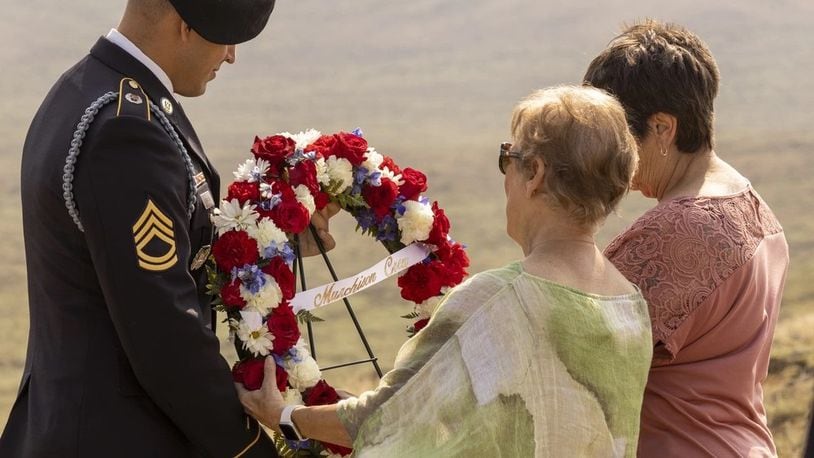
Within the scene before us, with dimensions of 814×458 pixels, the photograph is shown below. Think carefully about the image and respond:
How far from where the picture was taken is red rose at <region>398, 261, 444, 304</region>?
3074 millimetres

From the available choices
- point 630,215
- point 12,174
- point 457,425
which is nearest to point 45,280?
point 457,425

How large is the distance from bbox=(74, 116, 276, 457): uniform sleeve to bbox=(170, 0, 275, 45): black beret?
0.28m

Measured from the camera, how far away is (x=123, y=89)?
2635 millimetres

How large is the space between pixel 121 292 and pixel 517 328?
848 millimetres

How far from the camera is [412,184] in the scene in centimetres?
318

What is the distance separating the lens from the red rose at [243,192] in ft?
9.35

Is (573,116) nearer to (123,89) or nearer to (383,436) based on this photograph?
(383,436)

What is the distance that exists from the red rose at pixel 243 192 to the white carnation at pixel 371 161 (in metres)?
0.32

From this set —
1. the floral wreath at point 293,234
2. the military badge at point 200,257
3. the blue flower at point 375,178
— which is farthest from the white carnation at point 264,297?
the blue flower at point 375,178

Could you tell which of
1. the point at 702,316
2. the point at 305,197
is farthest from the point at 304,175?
the point at 702,316

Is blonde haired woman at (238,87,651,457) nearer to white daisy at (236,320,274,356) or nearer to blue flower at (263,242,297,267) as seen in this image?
white daisy at (236,320,274,356)

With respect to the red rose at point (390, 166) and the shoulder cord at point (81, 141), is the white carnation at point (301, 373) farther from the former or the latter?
the red rose at point (390, 166)

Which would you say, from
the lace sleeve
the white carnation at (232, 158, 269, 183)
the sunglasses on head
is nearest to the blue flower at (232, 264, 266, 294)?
the white carnation at (232, 158, 269, 183)

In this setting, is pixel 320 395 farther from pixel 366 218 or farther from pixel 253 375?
pixel 366 218
